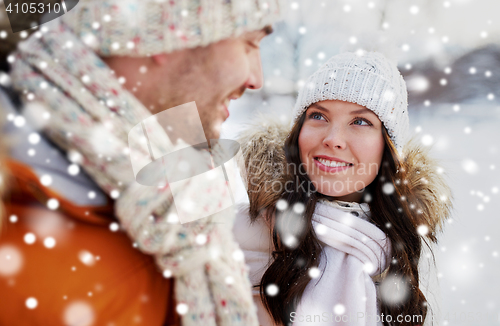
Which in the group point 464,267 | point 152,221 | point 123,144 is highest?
point 123,144

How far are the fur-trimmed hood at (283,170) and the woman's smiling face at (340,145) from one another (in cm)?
17

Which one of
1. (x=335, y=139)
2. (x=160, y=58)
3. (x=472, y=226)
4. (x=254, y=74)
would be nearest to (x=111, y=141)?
(x=160, y=58)

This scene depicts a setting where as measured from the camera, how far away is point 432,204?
1.16 metres

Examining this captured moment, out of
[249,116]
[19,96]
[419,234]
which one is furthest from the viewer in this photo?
[249,116]

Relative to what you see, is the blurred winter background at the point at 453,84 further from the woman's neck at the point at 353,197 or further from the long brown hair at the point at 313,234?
the woman's neck at the point at 353,197

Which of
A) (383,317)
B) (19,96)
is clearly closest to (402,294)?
(383,317)

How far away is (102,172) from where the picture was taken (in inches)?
18.7

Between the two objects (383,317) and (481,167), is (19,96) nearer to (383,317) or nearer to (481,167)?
(383,317)

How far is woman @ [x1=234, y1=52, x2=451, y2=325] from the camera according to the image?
0.93 meters

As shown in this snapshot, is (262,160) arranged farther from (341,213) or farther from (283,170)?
(341,213)

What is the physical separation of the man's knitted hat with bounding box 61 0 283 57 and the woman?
0.55 m

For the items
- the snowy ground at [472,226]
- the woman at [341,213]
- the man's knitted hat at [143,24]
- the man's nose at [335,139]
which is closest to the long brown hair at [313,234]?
the woman at [341,213]

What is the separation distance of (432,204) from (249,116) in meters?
0.79

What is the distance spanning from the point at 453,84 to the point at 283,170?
106 centimetres
